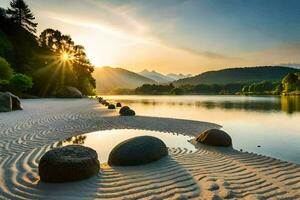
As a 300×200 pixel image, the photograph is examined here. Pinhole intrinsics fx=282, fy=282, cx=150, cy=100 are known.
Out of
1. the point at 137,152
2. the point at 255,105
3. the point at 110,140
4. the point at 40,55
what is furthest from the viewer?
the point at 40,55

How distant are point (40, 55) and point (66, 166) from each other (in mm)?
74310

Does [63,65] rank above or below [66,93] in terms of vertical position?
above

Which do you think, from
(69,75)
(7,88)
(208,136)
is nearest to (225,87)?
(69,75)

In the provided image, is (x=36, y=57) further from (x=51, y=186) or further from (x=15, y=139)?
(x=51, y=186)

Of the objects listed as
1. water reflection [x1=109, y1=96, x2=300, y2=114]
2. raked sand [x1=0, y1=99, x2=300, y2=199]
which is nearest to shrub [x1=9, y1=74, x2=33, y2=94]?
water reflection [x1=109, y1=96, x2=300, y2=114]

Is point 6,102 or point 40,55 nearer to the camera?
point 6,102

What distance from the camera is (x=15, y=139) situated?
12914 millimetres

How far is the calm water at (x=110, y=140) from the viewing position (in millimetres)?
12438

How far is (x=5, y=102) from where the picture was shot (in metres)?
27.1

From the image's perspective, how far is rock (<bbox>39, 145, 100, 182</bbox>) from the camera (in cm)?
725

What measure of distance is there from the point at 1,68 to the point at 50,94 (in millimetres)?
25172

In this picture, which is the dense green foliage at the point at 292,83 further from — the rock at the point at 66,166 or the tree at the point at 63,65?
the rock at the point at 66,166

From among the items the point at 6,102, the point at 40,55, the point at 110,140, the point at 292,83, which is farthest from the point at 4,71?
the point at 292,83

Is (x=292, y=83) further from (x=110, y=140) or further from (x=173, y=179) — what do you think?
(x=173, y=179)
